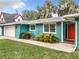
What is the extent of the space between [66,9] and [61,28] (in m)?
24.2

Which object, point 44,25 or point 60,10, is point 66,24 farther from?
point 60,10

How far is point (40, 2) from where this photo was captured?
48.2 metres

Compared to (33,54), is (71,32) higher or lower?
higher

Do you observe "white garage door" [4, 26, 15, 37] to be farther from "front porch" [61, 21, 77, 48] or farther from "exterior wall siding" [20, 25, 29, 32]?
"front porch" [61, 21, 77, 48]

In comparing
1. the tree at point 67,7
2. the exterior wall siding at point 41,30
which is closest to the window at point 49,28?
the exterior wall siding at point 41,30

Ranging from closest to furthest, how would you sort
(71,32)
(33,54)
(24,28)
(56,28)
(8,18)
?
1. (33,54)
2. (71,32)
3. (56,28)
4. (24,28)
5. (8,18)

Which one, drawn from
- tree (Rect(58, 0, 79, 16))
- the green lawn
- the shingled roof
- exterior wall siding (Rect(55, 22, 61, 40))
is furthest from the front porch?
the shingled roof

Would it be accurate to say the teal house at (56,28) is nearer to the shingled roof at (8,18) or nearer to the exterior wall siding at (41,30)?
the exterior wall siding at (41,30)

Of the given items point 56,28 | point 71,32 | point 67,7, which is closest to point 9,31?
point 56,28

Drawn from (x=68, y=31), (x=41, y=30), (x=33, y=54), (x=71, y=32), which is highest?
(x=41, y=30)

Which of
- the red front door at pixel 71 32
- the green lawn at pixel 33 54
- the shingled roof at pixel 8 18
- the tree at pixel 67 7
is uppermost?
the tree at pixel 67 7

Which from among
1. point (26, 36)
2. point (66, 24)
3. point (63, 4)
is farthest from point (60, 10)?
point (66, 24)

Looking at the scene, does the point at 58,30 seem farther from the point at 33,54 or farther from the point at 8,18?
the point at 8,18

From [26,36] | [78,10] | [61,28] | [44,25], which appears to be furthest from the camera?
[78,10]
